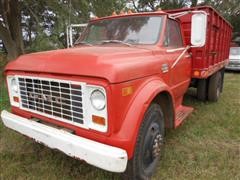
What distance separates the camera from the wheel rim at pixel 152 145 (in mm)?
2924

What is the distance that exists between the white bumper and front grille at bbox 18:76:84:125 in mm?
169

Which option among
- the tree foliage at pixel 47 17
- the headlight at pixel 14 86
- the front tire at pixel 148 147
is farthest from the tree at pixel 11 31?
the front tire at pixel 148 147

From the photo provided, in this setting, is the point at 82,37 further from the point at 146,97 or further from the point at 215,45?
the point at 215,45

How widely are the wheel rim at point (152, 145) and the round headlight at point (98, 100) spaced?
79cm

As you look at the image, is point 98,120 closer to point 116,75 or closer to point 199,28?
point 116,75

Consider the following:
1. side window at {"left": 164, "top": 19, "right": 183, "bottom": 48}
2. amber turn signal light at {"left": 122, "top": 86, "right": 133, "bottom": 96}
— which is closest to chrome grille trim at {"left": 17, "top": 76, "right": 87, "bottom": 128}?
amber turn signal light at {"left": 122, "top": 86, "right": 133, "bottom": 96}

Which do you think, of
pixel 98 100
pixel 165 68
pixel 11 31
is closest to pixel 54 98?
pixel 98 100

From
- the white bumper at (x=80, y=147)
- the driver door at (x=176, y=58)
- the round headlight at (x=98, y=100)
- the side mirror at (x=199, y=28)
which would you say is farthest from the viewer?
the driver door at (x=176, y=58)

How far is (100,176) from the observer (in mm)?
3104

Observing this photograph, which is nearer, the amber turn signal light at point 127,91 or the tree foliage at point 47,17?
the amber turn signal light at point 127,91

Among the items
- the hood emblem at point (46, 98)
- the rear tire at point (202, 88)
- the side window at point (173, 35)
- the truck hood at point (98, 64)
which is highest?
the side window at point (173, 35)

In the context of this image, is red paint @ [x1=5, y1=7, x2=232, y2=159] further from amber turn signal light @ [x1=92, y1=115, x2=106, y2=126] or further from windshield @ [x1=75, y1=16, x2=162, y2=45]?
windshield @ [x1=75, y1=16, x2=162, y2=45]

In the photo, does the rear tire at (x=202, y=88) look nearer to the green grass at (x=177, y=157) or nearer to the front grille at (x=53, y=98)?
the green grass at (x=177, y=157)

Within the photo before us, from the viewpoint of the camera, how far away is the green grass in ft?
10.4
